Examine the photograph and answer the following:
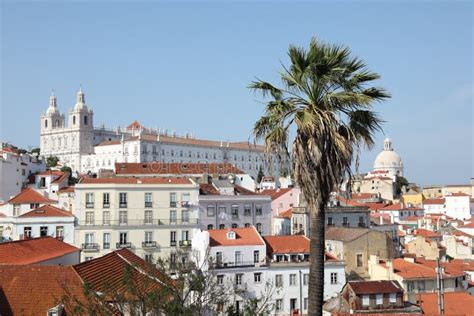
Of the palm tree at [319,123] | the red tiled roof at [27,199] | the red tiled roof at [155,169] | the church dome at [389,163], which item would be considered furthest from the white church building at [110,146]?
the palm tree at [319,123]

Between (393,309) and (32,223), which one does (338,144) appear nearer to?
(393,309)

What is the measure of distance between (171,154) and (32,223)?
122m

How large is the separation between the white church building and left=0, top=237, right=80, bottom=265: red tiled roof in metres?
134

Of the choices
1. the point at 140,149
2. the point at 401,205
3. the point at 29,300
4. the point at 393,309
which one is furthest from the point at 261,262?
the point at 140,149

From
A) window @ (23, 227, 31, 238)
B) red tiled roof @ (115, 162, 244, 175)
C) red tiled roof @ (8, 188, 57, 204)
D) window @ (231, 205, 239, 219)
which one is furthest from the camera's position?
red tiled roof @ (115, 162, 244, 175)

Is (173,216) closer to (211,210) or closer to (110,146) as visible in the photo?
(211,210)

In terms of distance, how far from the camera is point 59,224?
156 ft

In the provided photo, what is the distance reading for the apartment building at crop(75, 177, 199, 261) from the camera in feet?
157

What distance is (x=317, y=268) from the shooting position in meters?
10.5

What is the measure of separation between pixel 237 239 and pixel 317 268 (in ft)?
109

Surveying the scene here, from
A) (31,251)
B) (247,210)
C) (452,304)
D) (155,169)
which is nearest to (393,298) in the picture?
(452,304)

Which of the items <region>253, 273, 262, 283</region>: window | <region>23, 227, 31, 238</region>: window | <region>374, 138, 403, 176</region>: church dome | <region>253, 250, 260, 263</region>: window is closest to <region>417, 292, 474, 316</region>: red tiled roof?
<region>253, 273, 262, 283</region>: window

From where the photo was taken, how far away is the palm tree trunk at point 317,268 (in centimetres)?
1033

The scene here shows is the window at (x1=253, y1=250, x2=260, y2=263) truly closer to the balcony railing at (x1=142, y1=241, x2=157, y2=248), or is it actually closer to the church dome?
the balcony railing at (x1=142, y1=241, x2=157, y2=248)
